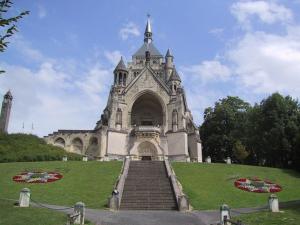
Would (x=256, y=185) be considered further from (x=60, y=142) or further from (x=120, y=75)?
(x=60, y=142)

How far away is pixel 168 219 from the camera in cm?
1820

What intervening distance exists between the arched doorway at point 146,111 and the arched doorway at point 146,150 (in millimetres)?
6488

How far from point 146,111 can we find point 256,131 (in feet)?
58.8

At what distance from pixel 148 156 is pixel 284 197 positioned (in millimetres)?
24343

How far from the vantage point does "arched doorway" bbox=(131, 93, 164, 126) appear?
54.3 m

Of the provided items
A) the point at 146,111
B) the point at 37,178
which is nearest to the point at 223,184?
the point at 37,178

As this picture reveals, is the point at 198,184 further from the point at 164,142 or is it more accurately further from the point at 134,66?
the point at 134,66

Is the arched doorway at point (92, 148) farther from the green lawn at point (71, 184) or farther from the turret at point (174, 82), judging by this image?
the green lawn at point (71, 184)

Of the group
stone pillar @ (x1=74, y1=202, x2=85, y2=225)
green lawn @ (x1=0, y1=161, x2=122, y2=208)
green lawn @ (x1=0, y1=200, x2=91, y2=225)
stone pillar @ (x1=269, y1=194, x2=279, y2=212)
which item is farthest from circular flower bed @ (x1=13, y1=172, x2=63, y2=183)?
stone pillar @ (x1=269, y1=194, x2=279, y2=212)

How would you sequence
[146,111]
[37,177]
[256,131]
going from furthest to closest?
[146,111], [256,131], [37,177]

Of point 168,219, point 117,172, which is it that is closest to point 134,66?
point 117,172

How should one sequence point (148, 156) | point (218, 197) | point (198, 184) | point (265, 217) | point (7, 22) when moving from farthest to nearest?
point (148, 156) → point (198, 184) → point (218, 197) → point (265, 217) → point (7, 22)

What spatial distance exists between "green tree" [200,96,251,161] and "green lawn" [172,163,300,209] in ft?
76.0

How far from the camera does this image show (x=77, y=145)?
57.8m
